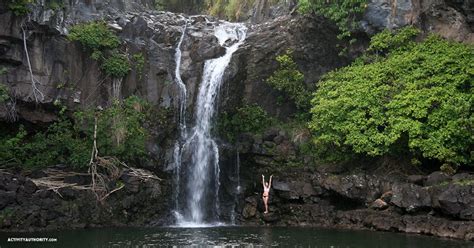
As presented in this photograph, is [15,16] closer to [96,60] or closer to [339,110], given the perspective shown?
[96,60]

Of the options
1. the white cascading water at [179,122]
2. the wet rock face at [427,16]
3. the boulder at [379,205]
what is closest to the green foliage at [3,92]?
the white cascading water at [179,122]

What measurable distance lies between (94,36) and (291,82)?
9.89 meters

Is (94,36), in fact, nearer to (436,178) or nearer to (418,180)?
(418,180)

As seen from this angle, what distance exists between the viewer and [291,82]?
2362 centimetres

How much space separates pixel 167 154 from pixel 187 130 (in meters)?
1.60

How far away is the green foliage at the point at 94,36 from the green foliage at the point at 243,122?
6547 millimetres

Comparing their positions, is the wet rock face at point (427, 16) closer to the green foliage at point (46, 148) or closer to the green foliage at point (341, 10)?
the green foliage at point (341, 10)

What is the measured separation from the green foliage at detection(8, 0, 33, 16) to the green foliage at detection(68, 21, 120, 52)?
232 centimetres

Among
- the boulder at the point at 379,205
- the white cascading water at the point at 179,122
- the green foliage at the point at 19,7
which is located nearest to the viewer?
the boulder at the point at 379,205

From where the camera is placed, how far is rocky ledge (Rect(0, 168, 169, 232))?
1730cm

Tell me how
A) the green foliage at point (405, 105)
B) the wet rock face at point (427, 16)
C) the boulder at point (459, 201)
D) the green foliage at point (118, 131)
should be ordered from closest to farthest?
the boulder at point (459, 201) < the green foliage at point (405, 105) < the wet rock face at point (427, 16) < the green foliage at point (118, 131)

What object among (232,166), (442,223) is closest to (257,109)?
(232,166)

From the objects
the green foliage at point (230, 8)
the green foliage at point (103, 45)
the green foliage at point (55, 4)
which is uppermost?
the green foliage at point (230, 8)

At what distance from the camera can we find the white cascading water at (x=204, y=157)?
21094 millimetres
